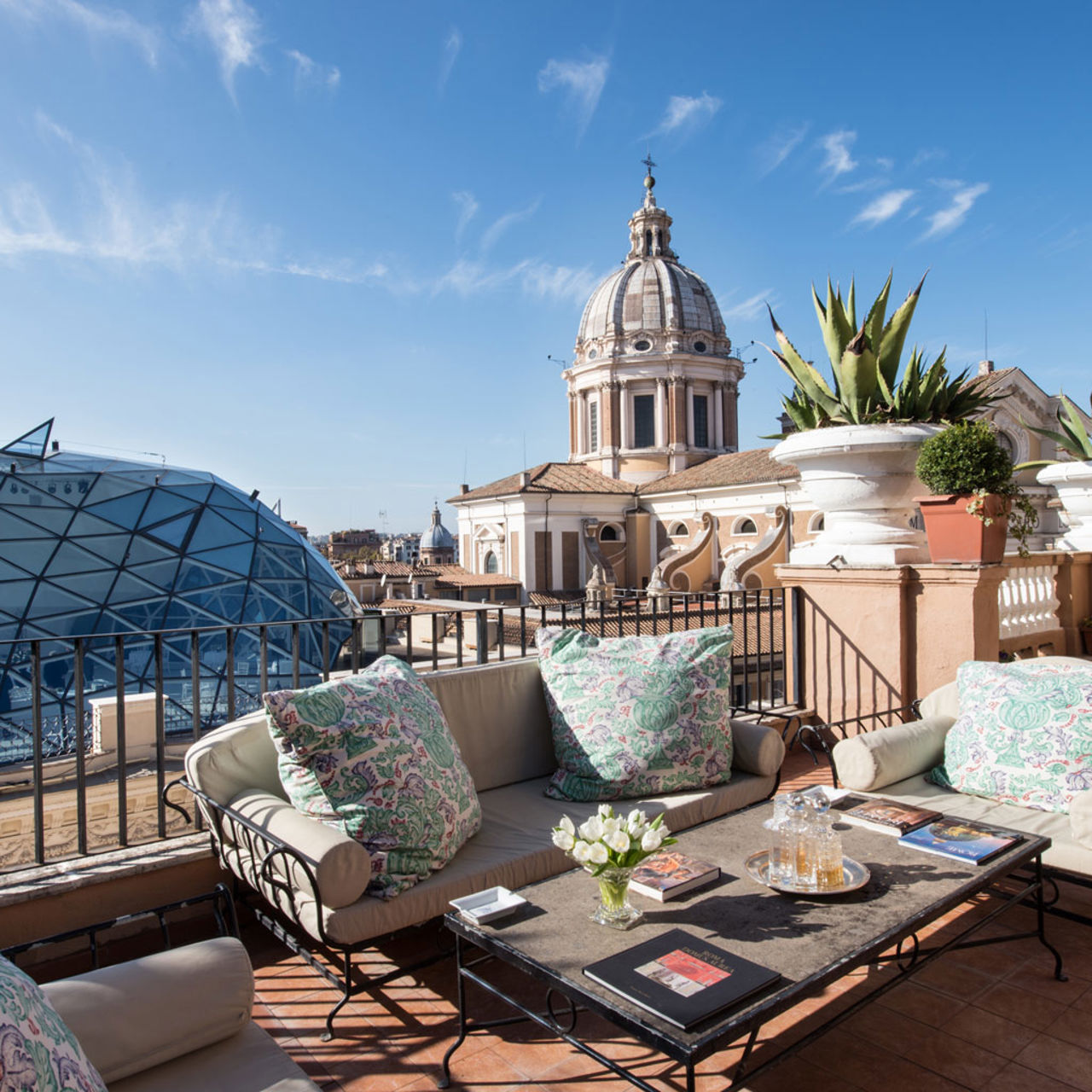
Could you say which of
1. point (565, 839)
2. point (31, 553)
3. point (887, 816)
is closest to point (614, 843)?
point (565, 839)

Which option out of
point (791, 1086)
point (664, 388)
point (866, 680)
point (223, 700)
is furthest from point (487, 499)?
point (791, 1086)

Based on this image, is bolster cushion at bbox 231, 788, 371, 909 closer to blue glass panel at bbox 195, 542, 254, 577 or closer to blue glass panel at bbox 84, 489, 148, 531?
blue glass panel at bbox 195, 542, 254, 577

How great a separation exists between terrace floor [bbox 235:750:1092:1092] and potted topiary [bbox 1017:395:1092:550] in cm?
485

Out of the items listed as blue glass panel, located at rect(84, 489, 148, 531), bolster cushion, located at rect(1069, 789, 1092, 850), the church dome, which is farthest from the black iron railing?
the church dome

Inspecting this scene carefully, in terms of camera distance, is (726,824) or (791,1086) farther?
(726,824)

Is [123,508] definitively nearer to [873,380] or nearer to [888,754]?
[873,380]

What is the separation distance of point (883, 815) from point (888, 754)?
31.9 inches

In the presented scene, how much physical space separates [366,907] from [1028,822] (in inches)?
99.6

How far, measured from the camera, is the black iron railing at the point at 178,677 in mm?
3285

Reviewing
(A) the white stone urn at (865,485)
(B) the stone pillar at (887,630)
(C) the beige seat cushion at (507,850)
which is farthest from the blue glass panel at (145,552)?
(C) the beige seat cushion at (507,850)

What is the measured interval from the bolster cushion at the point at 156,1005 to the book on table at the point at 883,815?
197cm

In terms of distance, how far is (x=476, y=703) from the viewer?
12.3ft

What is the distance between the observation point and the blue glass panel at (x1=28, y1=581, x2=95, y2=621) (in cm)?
1523

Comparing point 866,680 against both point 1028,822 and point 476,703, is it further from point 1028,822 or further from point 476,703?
point 476,703
